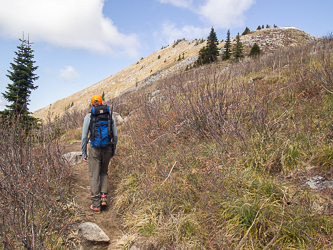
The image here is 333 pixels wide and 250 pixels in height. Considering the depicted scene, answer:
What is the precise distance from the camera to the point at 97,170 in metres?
3.61

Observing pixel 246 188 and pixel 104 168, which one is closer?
pixel 246 188

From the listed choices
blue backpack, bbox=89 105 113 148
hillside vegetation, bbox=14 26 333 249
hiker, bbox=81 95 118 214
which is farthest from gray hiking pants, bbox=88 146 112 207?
hillside vegetation, bbox=14 26 333 249

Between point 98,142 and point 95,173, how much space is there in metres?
0.69

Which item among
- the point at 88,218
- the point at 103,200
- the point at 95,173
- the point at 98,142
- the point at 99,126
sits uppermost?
the point at 99,126

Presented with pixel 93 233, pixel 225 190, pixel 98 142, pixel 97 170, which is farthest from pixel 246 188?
pixel 97 170

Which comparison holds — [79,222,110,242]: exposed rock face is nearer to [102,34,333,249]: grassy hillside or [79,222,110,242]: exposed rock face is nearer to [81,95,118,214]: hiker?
[102,34,333,249]: grassy hillside

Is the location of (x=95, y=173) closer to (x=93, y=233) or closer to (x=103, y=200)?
(x=103, y=200)

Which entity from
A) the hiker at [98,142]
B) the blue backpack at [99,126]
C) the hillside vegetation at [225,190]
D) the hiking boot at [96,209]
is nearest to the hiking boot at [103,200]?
the hiker at [98,142]

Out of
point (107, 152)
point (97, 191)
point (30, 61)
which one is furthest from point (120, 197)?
point (30, 61)

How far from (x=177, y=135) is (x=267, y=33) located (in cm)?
4128

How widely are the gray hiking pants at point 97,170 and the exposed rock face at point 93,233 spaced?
643 millimetres

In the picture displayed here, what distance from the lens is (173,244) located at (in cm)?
210

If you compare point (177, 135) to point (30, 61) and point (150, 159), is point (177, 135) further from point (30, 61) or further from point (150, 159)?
point (30, 61)

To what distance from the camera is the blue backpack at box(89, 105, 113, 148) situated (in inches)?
135
